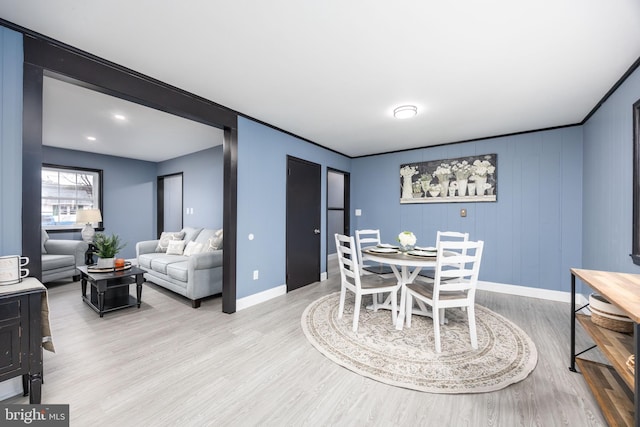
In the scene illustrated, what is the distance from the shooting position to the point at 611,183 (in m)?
2.60

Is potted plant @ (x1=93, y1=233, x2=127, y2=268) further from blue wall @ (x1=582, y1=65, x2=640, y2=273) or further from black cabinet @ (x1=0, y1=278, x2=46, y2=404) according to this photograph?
blue wall @ (x1=582, y1=65, x2=640, y2=273)

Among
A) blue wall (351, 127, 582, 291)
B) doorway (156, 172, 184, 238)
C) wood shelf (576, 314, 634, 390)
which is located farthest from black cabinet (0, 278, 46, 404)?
blue wall (351, 127, 582, 291)

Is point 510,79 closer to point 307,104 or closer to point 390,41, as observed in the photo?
point 390,41

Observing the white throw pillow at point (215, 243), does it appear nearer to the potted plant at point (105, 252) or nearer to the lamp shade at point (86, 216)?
the potted plant at point (105, 252)

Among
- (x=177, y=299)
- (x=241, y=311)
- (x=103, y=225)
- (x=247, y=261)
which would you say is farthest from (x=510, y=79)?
(x=103, y=225)

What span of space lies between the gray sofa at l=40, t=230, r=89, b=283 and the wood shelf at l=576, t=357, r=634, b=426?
6370mm

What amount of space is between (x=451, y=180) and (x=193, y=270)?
4201 mm

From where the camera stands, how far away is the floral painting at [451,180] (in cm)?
415

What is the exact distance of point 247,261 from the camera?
3414mm

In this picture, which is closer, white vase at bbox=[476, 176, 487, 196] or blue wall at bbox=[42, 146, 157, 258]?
white vase at bbox=[476, 176, 487, 196]

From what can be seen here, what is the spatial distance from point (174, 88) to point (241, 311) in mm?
2602

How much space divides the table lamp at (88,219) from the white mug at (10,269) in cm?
397

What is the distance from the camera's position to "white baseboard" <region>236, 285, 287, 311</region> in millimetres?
3328

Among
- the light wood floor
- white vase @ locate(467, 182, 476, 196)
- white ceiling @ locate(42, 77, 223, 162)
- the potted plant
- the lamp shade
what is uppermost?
white ceiling @ locate(42, 77, 223, 162)
